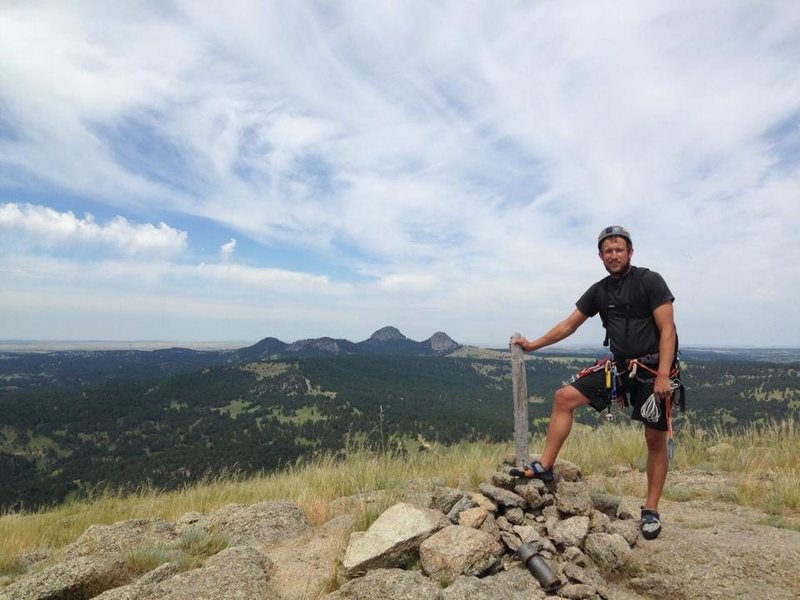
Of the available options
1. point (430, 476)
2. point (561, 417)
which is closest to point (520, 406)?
point (561, 417)

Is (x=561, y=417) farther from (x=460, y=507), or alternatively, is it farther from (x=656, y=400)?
(x=460, y=507)

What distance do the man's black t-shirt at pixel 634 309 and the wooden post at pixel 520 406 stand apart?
1.15 m

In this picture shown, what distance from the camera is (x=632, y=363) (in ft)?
15.7

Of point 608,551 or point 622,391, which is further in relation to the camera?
point 622,391

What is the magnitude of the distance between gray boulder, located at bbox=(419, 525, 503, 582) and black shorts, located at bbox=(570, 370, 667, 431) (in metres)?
1.85

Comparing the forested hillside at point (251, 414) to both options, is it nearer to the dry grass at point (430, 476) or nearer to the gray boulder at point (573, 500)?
the dry grass at point (430, 476)

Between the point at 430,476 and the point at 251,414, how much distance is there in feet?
453

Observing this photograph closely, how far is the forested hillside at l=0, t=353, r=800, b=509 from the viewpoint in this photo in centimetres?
8681

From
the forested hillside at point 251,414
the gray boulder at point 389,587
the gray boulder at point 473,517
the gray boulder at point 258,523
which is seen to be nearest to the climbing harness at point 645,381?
the gray boulder at point 473,517

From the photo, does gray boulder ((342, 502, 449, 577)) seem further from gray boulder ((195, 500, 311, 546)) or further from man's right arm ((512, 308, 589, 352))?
man's right arm ((512, 308, 589, 352))

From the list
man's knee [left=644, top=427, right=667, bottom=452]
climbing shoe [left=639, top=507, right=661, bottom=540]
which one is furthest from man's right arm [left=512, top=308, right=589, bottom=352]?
climbing shoe [left=639, top=507, right=661, bottom=540]

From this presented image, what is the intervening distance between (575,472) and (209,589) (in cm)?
471

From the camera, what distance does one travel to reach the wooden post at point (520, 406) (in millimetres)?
5758

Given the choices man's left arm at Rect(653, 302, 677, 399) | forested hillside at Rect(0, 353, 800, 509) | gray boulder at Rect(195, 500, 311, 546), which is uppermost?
man's left arm at Rect(653, 302, 677, 399)
